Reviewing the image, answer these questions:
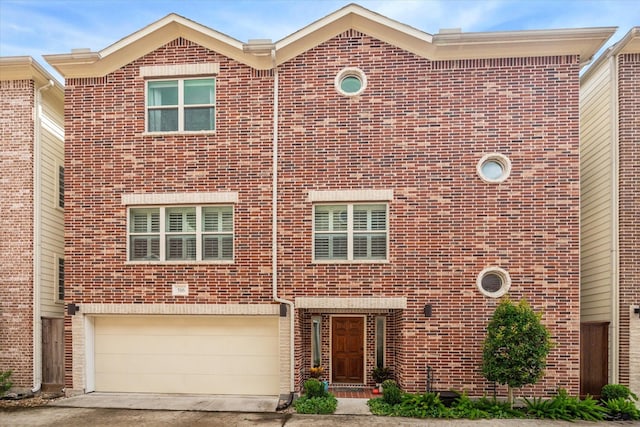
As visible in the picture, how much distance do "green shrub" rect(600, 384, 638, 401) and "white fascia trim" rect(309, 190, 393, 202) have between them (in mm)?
5819

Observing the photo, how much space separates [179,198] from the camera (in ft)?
32.8

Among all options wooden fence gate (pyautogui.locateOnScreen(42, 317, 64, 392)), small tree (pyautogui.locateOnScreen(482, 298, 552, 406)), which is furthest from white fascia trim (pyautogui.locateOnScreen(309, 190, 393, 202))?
wooden fence gate (pyautogui.locateOnScreen(42, 317, 64, 392))

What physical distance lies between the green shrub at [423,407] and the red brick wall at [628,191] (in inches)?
160

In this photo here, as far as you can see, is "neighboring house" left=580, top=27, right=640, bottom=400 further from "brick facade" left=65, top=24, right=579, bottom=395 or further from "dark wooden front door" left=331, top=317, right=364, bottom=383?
"dark wooden front door" left=331, top=317, right=364, bottom=383

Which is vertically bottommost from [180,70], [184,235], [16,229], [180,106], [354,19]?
[184,235]

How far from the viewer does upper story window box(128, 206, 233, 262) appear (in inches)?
396

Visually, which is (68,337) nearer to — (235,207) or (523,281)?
(235,207)

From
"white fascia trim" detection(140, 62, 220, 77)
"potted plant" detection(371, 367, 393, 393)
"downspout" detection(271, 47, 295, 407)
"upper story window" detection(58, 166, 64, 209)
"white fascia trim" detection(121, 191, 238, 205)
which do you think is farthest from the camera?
"upper story window" detection(58, 166, 64, 209)

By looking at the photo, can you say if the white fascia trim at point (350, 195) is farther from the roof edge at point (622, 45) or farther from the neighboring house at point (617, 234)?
the roof edge at point (622, 45)

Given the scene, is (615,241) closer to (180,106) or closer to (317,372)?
(317,372)

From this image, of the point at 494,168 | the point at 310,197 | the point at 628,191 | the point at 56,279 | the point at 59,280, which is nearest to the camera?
the point at 628,191

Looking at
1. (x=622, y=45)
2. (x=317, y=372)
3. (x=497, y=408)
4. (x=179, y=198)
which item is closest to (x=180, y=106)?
(x=179, y=198)

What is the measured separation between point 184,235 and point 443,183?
19.3ft

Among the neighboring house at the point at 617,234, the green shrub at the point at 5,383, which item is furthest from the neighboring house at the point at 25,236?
the neighboring house at the point at 617,234
